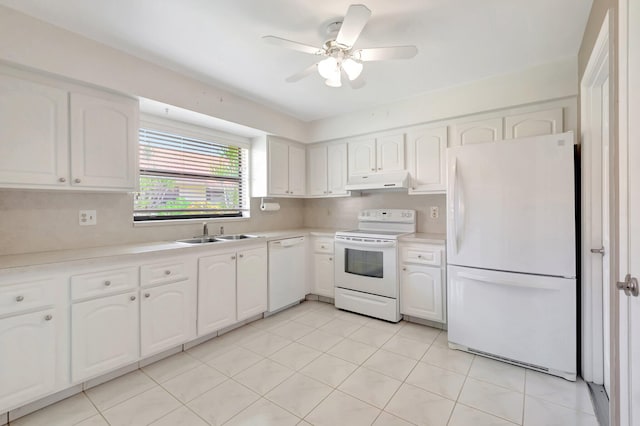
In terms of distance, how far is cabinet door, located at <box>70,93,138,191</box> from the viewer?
2.03 m

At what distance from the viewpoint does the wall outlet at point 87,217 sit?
2301mm

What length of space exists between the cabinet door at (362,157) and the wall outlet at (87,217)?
8.56ft

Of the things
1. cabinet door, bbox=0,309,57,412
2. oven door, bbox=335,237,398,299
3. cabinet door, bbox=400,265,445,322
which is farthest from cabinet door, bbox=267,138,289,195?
cabinet door, bbox=0,309,57,412

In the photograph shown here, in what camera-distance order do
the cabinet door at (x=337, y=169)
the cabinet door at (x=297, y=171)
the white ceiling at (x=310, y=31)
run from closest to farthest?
the white ceiling at (x=310, y=31)
the cabinet door at (x=337, y=169)
the cabinet door at (x=297, y=171)

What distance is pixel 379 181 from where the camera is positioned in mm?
3330

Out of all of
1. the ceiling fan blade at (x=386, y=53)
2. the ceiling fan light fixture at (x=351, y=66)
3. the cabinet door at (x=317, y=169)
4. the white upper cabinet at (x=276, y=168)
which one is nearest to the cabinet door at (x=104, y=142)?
the white upper cabinet at (x=276, y=168)

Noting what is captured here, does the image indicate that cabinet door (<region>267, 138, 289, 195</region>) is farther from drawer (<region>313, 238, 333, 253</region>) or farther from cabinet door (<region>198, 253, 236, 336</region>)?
cabinet door (<region>198, 253, 236, 336</region>)

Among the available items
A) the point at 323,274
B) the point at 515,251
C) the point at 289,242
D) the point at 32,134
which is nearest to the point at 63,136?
the point at 32,134

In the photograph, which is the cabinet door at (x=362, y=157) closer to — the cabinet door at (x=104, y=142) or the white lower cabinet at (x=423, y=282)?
the white lower cabinet at (x=423, y=282)

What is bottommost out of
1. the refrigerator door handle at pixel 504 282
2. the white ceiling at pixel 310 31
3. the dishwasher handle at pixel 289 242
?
the refrigerator door handle at pixel 504 282

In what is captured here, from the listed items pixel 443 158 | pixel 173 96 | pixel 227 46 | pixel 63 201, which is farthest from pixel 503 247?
pixel 63 201

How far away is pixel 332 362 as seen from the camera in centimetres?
230

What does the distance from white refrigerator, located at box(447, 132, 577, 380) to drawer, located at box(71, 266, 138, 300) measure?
2472mm

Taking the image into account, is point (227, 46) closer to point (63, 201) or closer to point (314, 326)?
point (63, 201)
